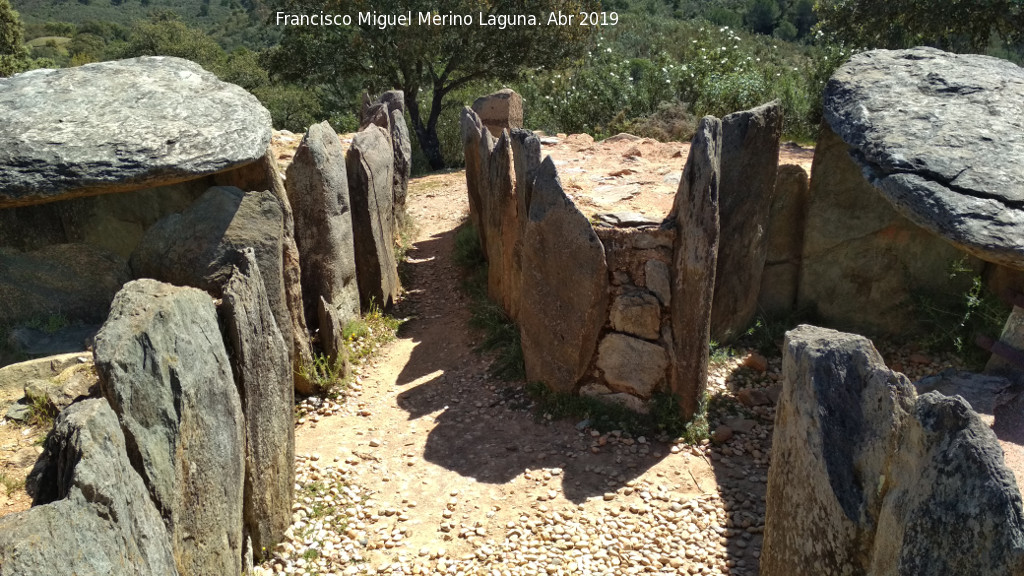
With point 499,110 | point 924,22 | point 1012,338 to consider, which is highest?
point 924,22

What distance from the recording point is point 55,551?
273 centimetres

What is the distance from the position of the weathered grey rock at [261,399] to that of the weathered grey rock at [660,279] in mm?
2705

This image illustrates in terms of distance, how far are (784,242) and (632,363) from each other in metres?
2.23

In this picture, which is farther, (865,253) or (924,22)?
(924,22)

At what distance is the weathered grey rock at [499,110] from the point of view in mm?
12375

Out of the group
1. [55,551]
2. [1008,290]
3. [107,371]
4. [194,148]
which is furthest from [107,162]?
[1008,290]

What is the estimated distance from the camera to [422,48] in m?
13.9

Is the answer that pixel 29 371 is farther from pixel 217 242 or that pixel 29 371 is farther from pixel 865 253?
pixel 865 253

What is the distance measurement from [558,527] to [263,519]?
183cm

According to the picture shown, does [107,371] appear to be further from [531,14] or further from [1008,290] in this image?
[531,14]

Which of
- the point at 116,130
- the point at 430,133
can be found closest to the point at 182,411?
the point at 116,130

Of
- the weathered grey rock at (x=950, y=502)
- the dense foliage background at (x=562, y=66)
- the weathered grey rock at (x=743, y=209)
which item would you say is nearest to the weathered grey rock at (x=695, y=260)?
the weathered grey rock at (x=743, y=209)

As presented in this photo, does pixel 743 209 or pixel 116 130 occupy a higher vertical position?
pixel 116 130

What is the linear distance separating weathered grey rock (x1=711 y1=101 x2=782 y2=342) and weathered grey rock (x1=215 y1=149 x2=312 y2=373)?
3470mm
